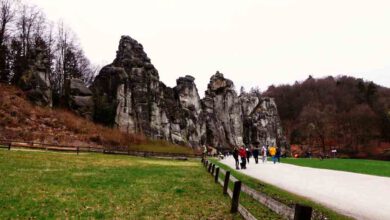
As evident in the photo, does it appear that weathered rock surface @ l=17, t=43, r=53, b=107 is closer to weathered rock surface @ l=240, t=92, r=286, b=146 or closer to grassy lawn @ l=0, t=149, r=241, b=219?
grassy lawn @ l=0, t=149, r=241, b=219

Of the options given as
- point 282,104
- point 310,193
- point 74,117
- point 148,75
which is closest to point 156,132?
point 148,75

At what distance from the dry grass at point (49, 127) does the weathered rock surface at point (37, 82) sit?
6.07 ft

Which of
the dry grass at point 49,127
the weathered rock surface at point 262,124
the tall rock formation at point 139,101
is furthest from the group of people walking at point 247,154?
the weathered rock surface at point 262,124

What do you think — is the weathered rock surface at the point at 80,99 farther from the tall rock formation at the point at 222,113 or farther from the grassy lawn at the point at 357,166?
the grassy lawn at the point at 357,166

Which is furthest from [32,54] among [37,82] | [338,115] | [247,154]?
[338,115]

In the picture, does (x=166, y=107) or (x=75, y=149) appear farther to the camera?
(x=166, y=107)

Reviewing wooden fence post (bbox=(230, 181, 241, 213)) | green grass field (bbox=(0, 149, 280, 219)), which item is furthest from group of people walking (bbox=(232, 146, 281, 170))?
wooden fence post (bbox=(230, 181, 241, 213))

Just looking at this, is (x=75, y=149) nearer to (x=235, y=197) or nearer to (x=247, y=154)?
(x=247, y=154)

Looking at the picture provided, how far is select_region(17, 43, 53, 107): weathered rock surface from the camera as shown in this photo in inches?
2432

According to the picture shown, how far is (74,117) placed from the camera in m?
63.4

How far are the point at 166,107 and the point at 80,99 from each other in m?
22.3

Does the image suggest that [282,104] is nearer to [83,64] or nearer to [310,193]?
[83,64]

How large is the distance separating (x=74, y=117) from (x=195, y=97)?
3918 cm

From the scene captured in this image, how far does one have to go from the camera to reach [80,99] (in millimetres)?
68000
